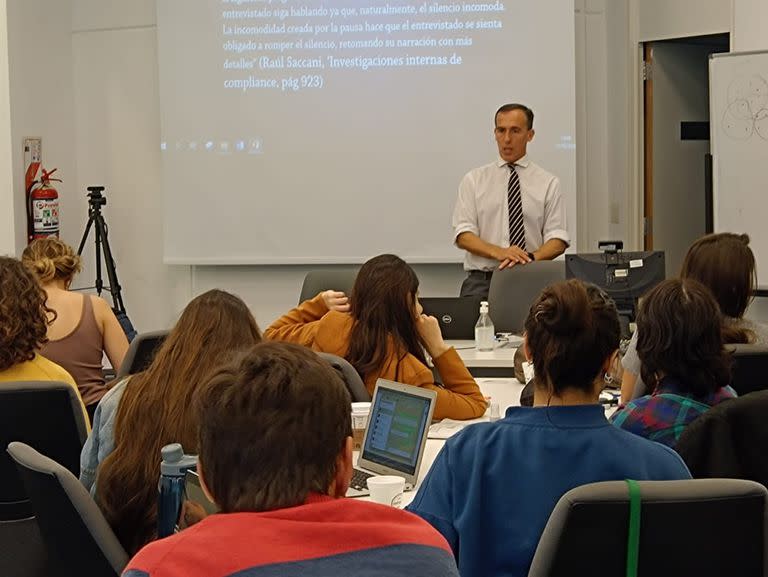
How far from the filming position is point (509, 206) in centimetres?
648

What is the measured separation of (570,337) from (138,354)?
6.70ft

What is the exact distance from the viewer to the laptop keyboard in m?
2.93

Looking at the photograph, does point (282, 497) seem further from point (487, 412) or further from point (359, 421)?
point (487, 412)

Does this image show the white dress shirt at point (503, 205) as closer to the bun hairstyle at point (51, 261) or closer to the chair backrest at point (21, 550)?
the bun hairstyle at point (51, 261)

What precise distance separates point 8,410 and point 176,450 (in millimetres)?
1189

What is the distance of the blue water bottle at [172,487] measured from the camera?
6.82ft

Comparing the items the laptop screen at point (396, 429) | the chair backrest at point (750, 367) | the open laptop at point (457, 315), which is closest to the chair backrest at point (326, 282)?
the open laptop at point (457, 315)

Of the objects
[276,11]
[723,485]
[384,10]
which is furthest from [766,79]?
[723,485]

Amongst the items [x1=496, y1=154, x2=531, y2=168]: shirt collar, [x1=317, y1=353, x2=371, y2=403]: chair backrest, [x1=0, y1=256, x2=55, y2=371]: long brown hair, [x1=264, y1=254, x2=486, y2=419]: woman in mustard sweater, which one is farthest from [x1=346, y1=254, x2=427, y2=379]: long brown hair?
[x1=496, y1=154, x2=531, y2=168]: shirt collar

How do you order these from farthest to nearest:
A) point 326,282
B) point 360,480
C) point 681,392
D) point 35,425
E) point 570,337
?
point 326,282 < point 35,425 < point 360,480 < point 681,392 < point 570,337

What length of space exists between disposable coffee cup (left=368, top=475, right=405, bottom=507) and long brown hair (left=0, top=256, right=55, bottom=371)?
50.1 inches

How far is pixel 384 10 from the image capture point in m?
7.27

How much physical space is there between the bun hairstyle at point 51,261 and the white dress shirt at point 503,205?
8.31 feet

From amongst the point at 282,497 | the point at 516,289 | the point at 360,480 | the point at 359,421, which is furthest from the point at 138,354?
the point at 282,497
